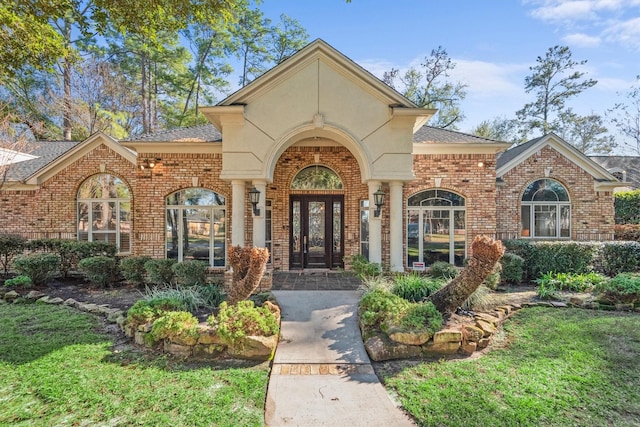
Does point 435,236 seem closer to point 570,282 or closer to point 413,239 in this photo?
point 413,239

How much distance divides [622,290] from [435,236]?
455 cm

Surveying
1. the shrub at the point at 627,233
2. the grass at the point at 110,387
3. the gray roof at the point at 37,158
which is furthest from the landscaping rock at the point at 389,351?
the shrub at the point at 627,233

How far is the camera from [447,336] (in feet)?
14.9

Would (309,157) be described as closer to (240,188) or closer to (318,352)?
(240,188)

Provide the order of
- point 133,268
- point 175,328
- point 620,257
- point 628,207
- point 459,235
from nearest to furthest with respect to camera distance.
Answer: point 175,328, point 133,268, point 620,257, point 459,235, point 628,207

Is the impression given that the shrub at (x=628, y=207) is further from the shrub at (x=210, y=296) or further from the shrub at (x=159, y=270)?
the shrub at (x=159, y=270)

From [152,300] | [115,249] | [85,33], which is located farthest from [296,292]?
[85,33]

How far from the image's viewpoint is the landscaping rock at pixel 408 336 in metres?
4.49

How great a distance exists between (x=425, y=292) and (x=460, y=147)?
549 cm

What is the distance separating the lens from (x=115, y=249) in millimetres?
9406

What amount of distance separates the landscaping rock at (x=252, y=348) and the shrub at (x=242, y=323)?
100mm

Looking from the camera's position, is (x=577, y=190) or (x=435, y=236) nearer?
(x=435, y=236)

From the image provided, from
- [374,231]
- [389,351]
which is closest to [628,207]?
[374,231]

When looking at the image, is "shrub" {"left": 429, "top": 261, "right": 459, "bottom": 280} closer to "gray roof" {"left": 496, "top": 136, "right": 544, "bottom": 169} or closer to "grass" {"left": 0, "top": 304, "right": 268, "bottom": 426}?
"grass" {"left": 0, "top": 304, "right": 268, "bottom": 426}
